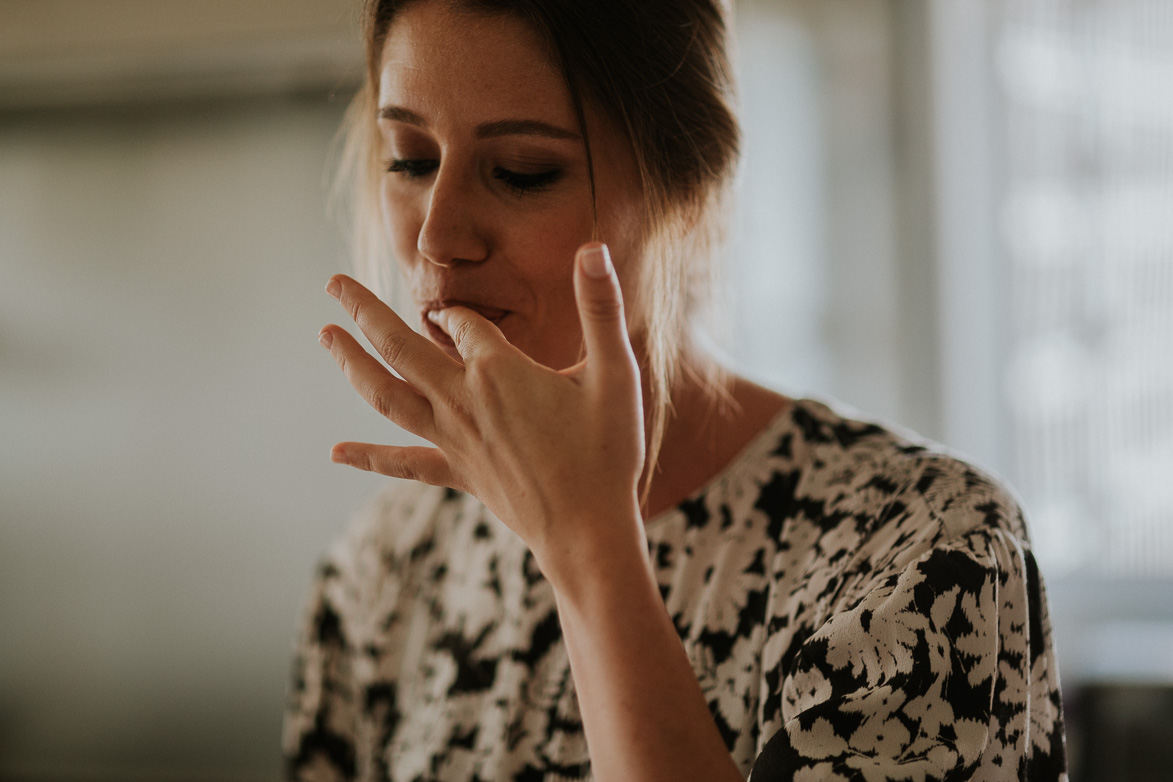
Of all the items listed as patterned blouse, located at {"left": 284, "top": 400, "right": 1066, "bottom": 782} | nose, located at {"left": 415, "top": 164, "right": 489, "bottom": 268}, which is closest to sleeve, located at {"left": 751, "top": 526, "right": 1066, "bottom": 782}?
patterned blouse, located at {"left": 284, "top": 400, "right": 1066, "bottom": 782}

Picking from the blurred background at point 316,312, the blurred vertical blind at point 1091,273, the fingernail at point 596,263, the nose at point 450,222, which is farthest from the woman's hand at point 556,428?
the blurred vertical blind at point 1091,273

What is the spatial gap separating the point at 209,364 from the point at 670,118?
5.28 ft

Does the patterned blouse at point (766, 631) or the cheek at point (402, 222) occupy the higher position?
the cheek at point (402, 222)

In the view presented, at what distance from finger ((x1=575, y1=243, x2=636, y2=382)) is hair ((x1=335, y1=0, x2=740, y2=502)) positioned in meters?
0.17

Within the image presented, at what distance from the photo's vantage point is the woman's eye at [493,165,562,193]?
0.65m

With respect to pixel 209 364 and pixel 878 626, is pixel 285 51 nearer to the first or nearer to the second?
pixel 209 364

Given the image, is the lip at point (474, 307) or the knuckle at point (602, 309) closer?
the knuckle at point (602, 309)

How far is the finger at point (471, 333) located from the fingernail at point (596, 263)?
0.25ft

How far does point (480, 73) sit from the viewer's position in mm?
622

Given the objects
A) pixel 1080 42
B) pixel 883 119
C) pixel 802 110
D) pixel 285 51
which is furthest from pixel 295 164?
pixel 1080 42

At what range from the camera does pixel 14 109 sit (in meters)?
1.98

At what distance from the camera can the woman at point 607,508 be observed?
1.60 ft

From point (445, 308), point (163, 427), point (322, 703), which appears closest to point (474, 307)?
point (445, 308)

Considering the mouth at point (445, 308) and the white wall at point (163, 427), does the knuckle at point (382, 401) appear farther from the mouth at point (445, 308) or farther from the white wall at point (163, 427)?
the white wall at point (163, 427)
